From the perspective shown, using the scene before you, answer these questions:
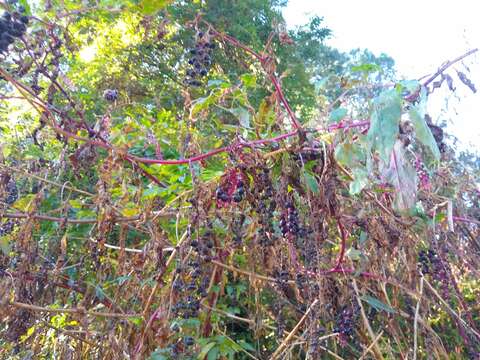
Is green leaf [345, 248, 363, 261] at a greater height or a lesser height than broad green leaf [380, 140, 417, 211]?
lesser

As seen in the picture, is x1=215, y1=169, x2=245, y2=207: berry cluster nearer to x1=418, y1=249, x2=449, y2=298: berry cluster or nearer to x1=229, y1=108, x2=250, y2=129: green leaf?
x1=229, y1=108, x2=250, y2=129: green leaf

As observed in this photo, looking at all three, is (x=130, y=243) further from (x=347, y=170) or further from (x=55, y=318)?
(x=347, y=170)

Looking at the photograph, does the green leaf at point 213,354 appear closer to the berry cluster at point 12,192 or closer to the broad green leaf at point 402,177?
the broad green leaf at point 402,177

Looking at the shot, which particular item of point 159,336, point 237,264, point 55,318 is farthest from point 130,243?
point 159,336

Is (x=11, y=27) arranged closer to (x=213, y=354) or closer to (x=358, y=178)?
(x=358, y=178)

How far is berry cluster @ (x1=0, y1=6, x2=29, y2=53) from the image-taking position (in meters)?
1.27

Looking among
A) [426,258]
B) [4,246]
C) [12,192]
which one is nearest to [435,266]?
[426,258]

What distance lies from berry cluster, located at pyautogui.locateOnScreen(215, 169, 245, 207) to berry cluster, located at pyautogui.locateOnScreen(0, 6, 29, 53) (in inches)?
28.3

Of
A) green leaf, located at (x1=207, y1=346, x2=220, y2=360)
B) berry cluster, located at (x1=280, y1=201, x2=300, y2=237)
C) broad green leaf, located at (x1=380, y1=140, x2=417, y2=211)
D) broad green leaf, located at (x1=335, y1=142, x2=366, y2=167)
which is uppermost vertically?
broad green leaf, located at (x1=335, y1=142, x2=366, y2=167)

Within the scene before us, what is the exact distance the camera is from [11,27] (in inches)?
50.0

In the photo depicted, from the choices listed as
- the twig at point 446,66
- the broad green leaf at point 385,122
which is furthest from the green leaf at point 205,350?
the twig at point 446,66

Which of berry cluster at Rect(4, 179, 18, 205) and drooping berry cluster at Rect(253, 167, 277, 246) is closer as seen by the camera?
drooping berry cluster at Rect(253, 167, 277, 246)

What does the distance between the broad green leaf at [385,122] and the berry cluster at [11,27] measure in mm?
1009

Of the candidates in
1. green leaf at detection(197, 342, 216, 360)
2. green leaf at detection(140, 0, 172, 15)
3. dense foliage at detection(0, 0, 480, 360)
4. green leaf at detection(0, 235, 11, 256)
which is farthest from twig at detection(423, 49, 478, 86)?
green leaf at detection(0, 235, 11, 256)
